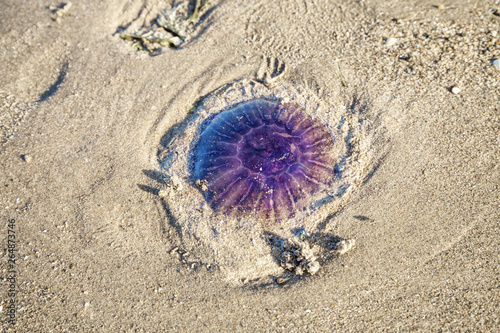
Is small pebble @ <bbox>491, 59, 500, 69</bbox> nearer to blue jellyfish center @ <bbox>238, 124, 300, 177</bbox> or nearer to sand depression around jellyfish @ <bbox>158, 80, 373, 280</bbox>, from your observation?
sand depression around jellyfish @ <bbox>158, 80, 373, 280</bbox>

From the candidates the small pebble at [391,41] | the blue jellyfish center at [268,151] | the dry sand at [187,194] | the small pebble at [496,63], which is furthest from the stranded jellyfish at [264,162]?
the small pebble at [496,63]

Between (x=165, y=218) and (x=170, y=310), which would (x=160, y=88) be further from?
(x=170, y=310)

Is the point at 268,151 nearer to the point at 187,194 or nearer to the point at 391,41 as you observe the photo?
the point at 187,194

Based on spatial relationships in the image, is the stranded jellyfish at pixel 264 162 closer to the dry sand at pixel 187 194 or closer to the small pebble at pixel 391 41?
the dry sand at pixel 187 194

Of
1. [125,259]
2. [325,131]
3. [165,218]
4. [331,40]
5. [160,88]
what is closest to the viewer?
[125,259]

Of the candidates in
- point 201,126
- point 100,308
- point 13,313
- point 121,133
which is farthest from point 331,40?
point 13,313

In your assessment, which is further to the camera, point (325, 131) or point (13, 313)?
point (325, 131)

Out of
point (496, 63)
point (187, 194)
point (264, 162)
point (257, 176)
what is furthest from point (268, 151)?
point (496, 63)
